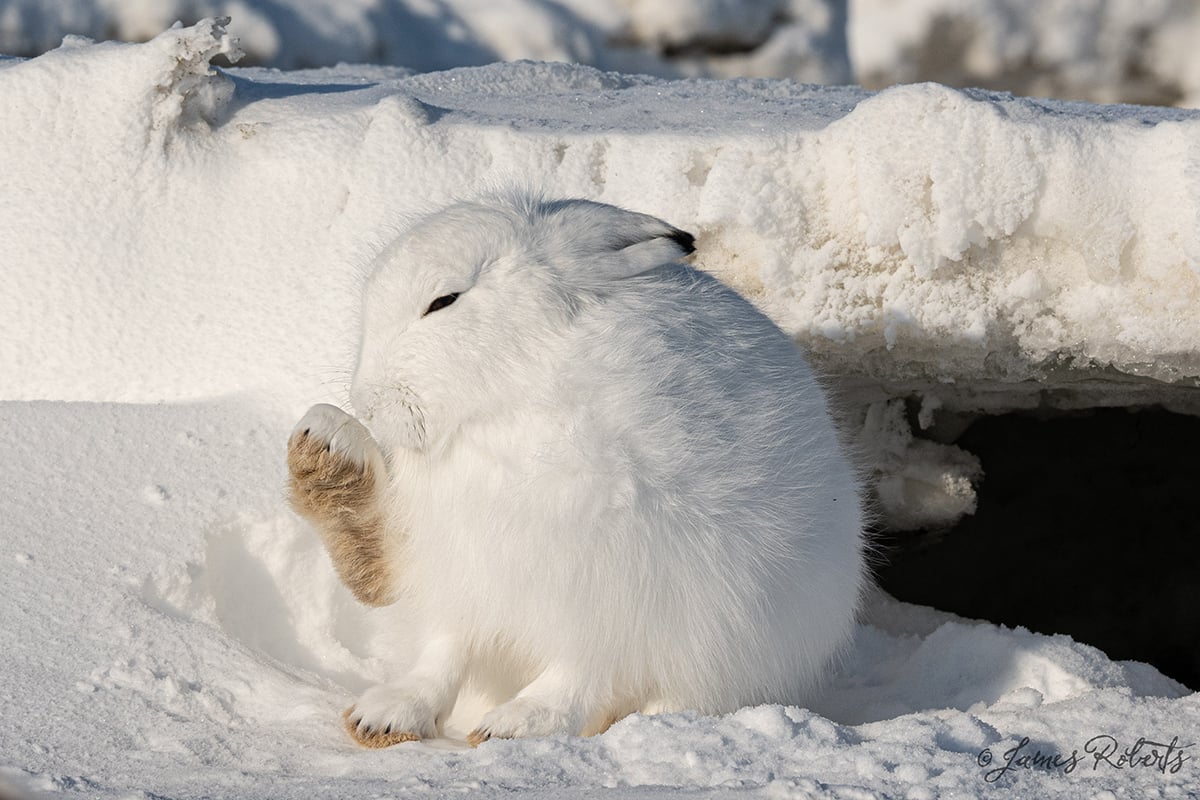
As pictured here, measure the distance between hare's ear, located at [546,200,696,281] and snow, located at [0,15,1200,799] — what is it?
70 cm

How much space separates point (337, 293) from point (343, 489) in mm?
897

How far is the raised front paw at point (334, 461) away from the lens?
2.42m

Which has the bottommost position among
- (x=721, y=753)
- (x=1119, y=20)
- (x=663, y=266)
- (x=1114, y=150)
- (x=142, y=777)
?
(x=142, y=777)

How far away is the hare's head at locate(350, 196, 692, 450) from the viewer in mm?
2221

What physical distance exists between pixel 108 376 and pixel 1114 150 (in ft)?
7.95

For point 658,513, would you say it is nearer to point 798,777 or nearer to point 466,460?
point 466,460

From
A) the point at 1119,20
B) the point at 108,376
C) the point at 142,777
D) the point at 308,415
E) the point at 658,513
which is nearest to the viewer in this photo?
the point at 142,777

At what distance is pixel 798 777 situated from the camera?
1.82 meters

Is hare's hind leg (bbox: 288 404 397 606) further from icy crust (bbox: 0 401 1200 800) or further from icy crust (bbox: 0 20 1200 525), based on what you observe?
icy crust (bbox: 0 20 1200 525)

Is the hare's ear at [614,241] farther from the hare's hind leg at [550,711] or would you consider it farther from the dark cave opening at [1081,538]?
the dark cave opening at [1081,538]

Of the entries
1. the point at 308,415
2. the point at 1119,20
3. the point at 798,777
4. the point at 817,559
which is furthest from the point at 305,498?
the point at 1119,20

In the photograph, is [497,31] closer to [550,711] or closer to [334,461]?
[334,461]

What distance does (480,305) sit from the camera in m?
2.28

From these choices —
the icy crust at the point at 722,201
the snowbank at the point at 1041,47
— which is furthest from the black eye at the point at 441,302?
the snowbank at the point at 1041,47
